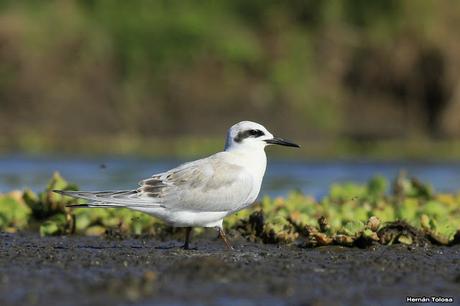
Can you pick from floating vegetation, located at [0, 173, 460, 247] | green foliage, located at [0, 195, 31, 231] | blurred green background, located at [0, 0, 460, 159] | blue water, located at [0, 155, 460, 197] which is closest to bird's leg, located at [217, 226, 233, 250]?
floating vegetation, located at [0, 173, 460, 247]

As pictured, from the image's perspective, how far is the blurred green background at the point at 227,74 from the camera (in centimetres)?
2578

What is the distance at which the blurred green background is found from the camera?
2578cm

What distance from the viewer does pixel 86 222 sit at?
11461 mm

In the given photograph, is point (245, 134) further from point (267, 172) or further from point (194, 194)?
point (267, 172)

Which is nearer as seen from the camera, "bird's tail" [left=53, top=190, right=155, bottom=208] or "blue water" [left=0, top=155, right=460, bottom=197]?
"bird's tail" [left=53, top=190, right=155, bottom=208]

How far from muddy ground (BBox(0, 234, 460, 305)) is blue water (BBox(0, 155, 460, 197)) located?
272 inches

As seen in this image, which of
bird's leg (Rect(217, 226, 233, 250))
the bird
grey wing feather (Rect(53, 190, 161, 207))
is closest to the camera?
grey wing feather (Rect(53, 190, 161, 207))

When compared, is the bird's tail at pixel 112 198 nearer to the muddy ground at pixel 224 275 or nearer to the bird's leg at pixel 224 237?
the muddy ground at pixel 224 275

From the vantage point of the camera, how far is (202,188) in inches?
387

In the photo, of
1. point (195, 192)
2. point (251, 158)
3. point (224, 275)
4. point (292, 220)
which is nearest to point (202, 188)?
point (195, 192)

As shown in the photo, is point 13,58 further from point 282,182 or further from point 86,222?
point 86,222

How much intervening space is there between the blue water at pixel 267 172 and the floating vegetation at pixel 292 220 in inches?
167

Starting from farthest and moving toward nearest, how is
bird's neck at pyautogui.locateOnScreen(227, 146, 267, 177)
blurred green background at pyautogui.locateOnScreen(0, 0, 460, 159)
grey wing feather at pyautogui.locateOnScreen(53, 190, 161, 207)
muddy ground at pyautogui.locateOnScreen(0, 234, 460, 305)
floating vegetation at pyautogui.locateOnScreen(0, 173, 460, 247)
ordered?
1. blurred green background at pyautogui.locateOnScreen(0, 0, 460, 159)
2. floating vegetation at pyautogui.locateOnScreen(0, 173, 460, 247)
3. bird's neck at pyautogui.locateOnScreen(227, 146, 267, 177)
4. grey wing feather at pyautogui.locateOnScreen(53, 190, 161, 207)
5. muddy ground at pyautogui.locateOnScreen(0, 234, 460, 305)

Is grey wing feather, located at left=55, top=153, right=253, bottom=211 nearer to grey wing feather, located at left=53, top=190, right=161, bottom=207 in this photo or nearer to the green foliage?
grey wing feather, located at left=53, top=190, right=161, bottom=207
